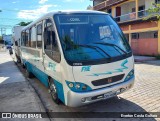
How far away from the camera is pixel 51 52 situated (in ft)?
17.7

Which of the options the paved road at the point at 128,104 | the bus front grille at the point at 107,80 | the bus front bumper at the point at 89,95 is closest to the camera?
the bus front bumper at the point at 89,95

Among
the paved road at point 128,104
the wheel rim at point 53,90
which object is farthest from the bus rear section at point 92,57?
the wheel rim at point 53,90

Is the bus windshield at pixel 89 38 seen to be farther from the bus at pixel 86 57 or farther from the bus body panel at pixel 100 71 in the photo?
the bus body panel at pixel 100 71

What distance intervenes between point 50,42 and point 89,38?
1.09 metres

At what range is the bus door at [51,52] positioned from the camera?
501 cm

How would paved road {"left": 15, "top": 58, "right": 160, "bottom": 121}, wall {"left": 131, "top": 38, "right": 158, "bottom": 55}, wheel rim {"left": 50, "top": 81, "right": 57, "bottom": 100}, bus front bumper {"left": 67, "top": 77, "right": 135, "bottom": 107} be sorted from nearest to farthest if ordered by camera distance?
bus front bumper {"left": 67, "top": 77, "right": 135, "bottom": 107} → paved road {"left": 15, "top": 58, "right": 160, "bottom": 121} → wheel rim {"left": 50, "top": 81, "right": 57, "bottom": 100} → wall {"left": 131, "top": 38, "right": 158, "bottom": 55}

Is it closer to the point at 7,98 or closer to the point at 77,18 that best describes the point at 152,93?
the point at 77,18

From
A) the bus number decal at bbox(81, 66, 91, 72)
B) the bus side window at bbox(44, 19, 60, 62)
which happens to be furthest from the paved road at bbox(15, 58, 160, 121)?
the bus side window at bbox(44, 19, 60, 62)

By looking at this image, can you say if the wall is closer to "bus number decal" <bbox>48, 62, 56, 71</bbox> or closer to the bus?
the bus

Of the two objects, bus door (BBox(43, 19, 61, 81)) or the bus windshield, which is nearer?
the bus windshield

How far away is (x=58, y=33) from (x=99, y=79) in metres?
1.45

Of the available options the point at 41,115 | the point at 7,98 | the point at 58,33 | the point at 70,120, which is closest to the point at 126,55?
the point at 58,33

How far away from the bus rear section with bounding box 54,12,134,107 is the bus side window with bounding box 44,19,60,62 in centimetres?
28

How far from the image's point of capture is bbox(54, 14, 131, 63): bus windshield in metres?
4.68
